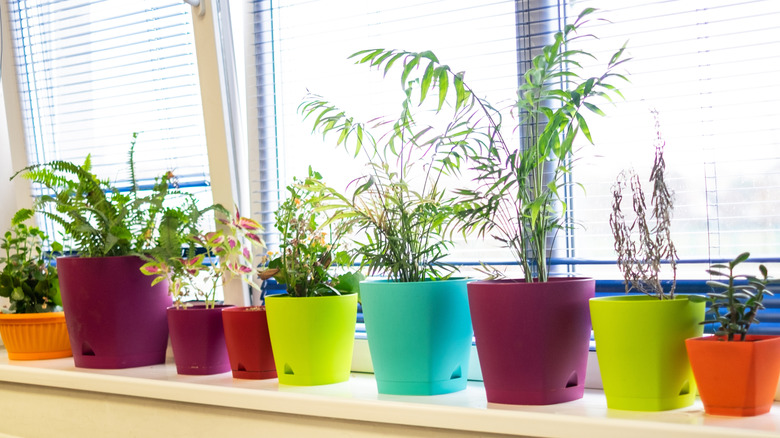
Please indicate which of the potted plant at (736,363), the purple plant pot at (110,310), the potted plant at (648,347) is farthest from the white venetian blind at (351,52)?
the potted plant at (736,363)

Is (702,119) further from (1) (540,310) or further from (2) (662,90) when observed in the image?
(1) (540,310)

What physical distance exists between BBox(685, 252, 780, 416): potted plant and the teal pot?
0.44 m

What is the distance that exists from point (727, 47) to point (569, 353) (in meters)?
0.66

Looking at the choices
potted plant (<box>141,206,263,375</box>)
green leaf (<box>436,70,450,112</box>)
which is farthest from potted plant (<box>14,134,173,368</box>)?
green leaf (<box>436,70,450,112</box>)

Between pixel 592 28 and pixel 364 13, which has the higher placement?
pixel 364 13

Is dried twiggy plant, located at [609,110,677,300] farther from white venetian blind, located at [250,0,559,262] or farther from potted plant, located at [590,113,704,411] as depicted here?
white venetian blind, located at [250,0,559,262]

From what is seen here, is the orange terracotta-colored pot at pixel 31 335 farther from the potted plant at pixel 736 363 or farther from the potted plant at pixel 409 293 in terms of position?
the potted plant at pixel 736 363

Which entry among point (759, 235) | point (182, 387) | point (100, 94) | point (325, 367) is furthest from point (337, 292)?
point (100, 94)

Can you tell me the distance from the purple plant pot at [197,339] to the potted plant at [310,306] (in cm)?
21

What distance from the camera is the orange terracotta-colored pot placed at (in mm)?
2170

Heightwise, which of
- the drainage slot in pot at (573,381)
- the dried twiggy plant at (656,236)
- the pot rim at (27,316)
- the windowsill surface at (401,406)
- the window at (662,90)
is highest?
the window at (662,90)

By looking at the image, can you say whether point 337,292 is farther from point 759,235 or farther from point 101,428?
point 759,235

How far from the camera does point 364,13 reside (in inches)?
73.9

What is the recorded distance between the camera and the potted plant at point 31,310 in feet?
7.13
